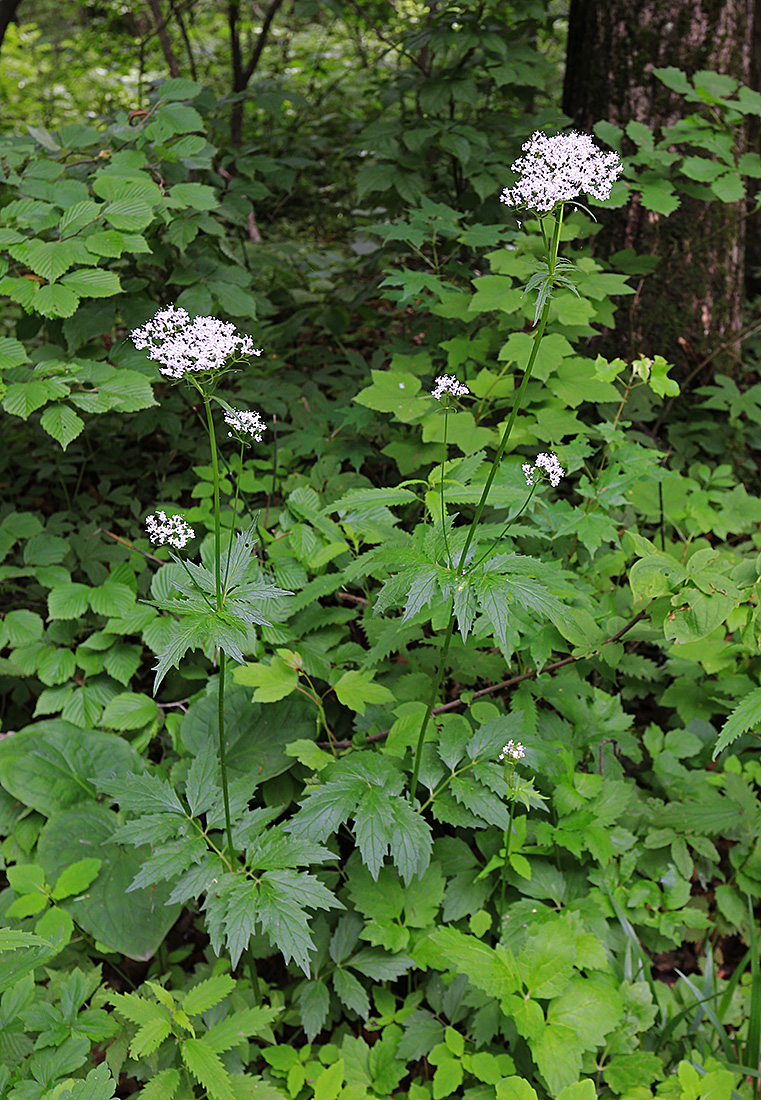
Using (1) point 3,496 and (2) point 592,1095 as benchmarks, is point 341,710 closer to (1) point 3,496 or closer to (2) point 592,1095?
(2) point 592,1095

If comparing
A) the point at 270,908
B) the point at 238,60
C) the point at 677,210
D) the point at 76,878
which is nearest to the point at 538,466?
the point at 270,908

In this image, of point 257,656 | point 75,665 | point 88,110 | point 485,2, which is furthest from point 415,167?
point 88,110

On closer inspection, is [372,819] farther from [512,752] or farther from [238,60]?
[238,60]

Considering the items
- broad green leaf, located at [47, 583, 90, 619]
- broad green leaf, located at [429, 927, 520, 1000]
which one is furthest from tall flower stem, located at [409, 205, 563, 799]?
broad green leaf, located at [47, 583, 90, 619]

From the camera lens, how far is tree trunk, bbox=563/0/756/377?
9.38 ft

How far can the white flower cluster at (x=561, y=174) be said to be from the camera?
1.10 metres

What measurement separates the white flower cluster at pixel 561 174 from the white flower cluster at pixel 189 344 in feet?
1.63

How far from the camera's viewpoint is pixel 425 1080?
63.0 inches

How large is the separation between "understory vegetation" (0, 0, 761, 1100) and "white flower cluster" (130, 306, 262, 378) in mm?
22

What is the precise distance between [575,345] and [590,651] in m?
1.69

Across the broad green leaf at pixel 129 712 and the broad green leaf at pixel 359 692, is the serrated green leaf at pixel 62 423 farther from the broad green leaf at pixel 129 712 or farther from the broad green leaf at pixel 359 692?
the broad green leaf at pixel 359 692

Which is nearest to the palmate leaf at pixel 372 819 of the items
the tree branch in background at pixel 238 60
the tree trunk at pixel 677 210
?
the tree trunk at pixel 677 210

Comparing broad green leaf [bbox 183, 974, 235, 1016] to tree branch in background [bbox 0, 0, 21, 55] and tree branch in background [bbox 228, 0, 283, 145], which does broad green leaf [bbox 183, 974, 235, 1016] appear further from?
tree branch in background [bbox 228, 0, 283, 145]

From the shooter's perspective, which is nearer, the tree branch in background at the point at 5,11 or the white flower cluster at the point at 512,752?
the white flower cluster at the point at 512,752
